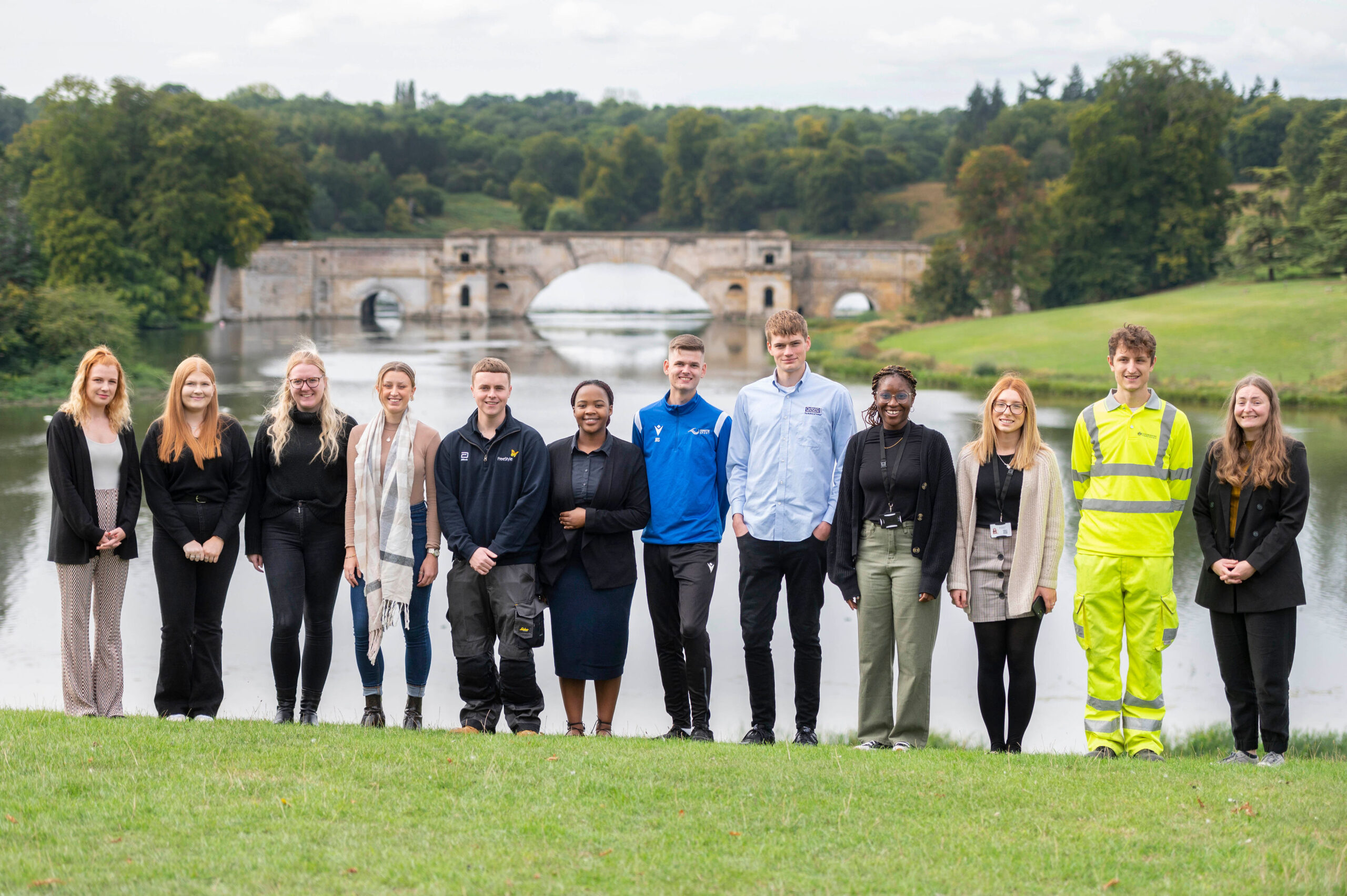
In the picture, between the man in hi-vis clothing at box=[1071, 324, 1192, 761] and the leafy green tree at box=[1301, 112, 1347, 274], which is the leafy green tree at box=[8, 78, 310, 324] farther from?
the man in hi-vis clothing at box=[1071, 324, 1192, 761]

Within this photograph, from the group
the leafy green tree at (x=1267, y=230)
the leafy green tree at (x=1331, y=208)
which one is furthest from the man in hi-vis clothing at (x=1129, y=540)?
the leafy green tree at (x=1267, y=230)

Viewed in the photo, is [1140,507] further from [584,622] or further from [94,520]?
[94,520]

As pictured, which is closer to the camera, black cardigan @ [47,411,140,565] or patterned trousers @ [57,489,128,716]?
black cardigan @ [47,411,140,565]

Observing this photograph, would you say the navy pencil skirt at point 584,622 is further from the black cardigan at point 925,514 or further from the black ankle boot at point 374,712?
the black cardigan at point 925,514

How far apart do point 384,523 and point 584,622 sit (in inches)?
40.2

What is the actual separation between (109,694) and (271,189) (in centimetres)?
5317

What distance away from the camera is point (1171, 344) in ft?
101

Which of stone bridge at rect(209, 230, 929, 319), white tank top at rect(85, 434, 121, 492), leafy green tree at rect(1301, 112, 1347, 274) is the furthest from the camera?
stone bridge at rect(209, 230, 929, 319)

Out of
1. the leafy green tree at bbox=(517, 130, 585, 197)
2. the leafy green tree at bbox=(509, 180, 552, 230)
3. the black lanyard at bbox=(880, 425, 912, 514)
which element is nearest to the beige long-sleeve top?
the black lanyard at bbox=(880, 425, 912, 514)

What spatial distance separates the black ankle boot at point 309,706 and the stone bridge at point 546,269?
53.0 metres

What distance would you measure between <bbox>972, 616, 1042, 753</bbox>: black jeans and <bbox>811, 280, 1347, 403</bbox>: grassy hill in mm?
20859

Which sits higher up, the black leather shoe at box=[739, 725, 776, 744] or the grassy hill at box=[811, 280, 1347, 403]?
the grassy hill at box=[811, 280, 1347, 403]

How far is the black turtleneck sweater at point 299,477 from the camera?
557 cm

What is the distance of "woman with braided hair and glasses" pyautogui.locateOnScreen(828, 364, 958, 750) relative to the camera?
5.20 metres
